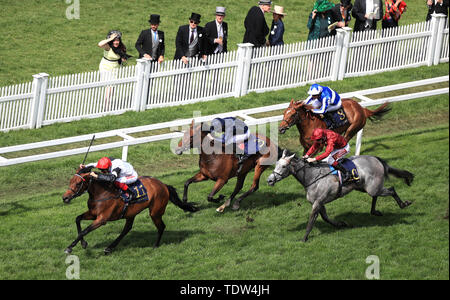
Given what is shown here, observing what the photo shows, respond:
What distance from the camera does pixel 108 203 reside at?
1548 centimetres

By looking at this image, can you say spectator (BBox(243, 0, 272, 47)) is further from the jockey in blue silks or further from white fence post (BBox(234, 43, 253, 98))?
the jockey in blue silks

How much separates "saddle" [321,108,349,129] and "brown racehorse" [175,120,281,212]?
1.19 m

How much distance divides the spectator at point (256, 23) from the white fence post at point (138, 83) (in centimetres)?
293

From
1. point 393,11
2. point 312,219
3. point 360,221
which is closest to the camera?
point 312,219

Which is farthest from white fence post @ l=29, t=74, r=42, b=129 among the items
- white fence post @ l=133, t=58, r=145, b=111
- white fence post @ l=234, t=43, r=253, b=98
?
→ white fence post @ l=234, t=43, r=253, b=98

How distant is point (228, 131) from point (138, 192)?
2167 mm

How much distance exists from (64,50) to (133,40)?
1882 millimetres

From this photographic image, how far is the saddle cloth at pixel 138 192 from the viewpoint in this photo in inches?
613

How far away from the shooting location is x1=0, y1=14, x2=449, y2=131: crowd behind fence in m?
20.8

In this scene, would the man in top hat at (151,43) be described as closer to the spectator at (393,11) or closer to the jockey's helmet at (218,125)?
the jockey's helmet at (218,125)

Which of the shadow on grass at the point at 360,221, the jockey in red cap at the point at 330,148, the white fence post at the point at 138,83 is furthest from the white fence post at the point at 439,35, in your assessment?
the jockey in red cap at the point at 330,148

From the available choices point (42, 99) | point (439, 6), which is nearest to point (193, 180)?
point (42, 99)

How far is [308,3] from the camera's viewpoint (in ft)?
99.3

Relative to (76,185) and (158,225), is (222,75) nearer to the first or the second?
(158,225)
